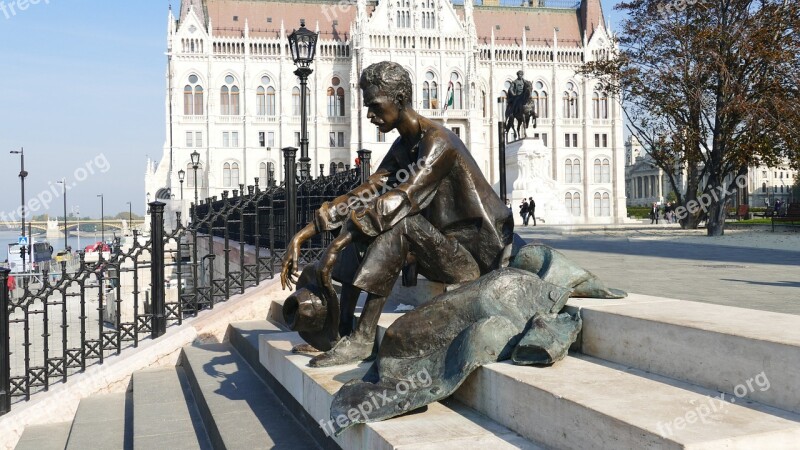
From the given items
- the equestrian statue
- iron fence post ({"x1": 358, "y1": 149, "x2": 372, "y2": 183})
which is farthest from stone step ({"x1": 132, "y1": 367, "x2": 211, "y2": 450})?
the equestrian statue

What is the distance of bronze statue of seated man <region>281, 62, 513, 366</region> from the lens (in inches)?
136

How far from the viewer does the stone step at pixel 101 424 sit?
14.9 feet

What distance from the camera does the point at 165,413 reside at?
4.77 metres

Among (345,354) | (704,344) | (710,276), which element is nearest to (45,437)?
(345,354)

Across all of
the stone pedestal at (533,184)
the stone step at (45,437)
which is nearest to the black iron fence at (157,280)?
the stone step at (45,437)

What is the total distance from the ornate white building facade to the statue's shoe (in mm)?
56255

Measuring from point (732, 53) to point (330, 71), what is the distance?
4701 centimetres

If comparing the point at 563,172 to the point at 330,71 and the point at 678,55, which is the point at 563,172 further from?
the point at 678,55

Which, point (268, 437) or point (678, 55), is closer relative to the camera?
point (268, 437)

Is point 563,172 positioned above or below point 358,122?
below

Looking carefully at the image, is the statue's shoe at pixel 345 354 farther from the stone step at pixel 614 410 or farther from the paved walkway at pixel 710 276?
the paved walkway at pixel 710 276

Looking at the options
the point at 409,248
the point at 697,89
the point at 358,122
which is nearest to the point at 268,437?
the point at 409,248

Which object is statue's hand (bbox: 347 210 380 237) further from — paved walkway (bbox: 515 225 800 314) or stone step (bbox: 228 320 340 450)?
paved walkway (bbox: 515 225 800 314)

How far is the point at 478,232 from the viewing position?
146 inches
